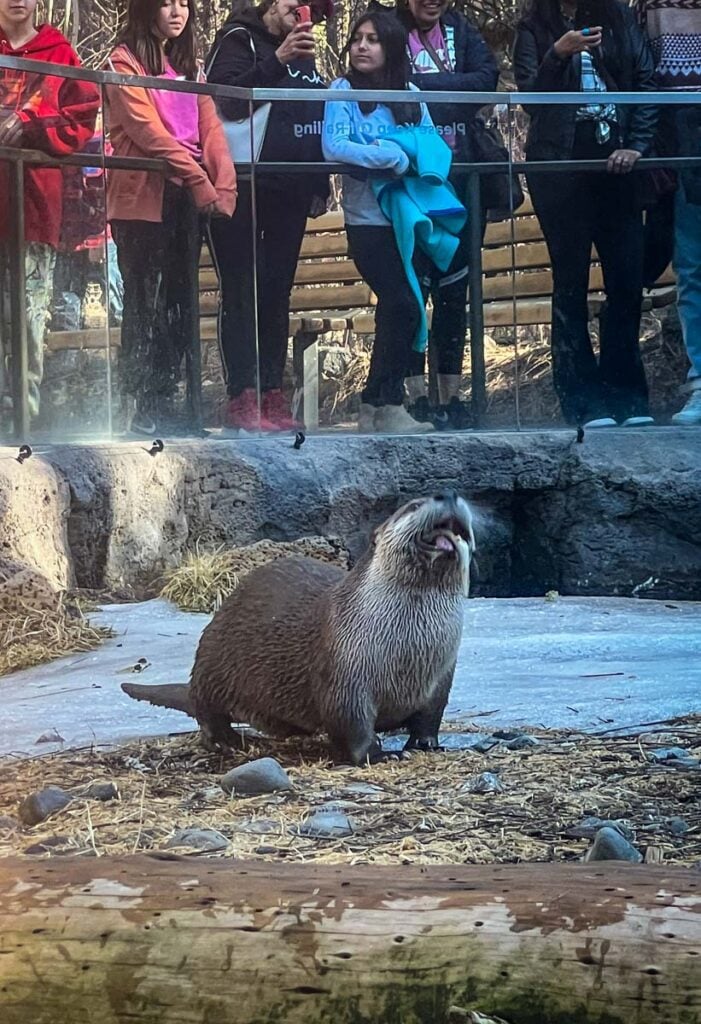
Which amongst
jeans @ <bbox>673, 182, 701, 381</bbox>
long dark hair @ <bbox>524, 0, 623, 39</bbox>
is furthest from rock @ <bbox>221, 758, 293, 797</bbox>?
long dark hair @ <bbox>524, 0, 623, 39</bbox>

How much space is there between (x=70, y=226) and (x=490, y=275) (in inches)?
78.6

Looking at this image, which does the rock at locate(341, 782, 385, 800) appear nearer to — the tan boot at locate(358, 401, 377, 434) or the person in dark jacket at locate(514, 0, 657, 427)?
the tan boot at locate(358, 401, 377, 434)

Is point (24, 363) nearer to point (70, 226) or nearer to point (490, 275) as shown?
point (70, 226)

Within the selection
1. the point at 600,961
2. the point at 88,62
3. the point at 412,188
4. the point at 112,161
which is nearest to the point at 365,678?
the point at 600,961

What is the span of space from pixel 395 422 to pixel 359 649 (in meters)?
3.51

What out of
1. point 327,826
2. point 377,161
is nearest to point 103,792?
point 327,826

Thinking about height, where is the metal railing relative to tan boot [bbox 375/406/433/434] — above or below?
above

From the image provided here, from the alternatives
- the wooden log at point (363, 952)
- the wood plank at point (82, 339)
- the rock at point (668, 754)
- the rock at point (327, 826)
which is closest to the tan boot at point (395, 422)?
the wood plank at point (82, 339)

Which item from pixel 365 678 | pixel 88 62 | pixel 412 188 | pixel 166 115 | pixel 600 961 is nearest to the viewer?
pixel 600 961

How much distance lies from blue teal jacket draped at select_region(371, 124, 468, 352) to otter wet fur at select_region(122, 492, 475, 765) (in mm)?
3226

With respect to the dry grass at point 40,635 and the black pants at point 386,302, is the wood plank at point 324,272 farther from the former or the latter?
the dry grass at point 40,635

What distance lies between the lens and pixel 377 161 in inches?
283

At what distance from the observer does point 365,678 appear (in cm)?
404

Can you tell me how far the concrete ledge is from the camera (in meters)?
6.86
